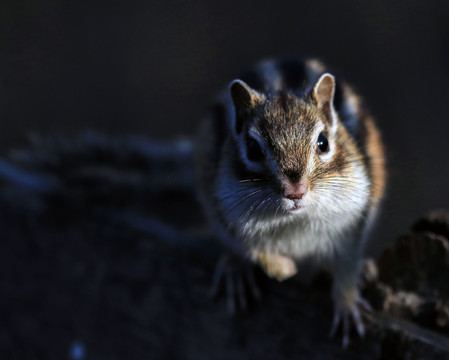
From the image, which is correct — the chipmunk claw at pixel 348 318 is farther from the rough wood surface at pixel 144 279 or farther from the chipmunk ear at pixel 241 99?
the chipmunk ear at pixel 241 99

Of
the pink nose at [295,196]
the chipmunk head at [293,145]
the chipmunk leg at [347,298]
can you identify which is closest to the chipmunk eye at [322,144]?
the chipmunk head at [293,145]

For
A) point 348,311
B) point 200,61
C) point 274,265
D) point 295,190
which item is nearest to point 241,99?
point 295,190

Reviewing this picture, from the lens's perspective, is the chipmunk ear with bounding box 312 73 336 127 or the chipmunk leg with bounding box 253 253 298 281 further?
the chipmunk leg with bounding box 253 253 298 281

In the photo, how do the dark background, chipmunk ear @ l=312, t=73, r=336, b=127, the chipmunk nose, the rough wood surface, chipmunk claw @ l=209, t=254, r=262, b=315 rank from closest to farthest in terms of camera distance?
the chipmunk nose → chipmunk ear @ l=312, t=73, r=336, b=127 → the rough wood surface → chipmunk claw @ l=209, t=254, r=262, b=315 → the dark background

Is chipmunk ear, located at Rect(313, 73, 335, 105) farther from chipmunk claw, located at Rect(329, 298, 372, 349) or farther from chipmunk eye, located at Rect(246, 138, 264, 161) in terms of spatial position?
chipmunk claw, located at Rect(329, 298, 372, 349)

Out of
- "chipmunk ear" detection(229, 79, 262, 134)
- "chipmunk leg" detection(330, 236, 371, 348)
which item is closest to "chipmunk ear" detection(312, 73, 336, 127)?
"chipmunk ear" detection(229, 79, 262, 134)

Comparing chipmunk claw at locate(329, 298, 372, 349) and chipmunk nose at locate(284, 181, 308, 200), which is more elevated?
chipmunk nose at locate(284, 181, 308, 200)

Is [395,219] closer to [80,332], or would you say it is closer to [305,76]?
[305,76]

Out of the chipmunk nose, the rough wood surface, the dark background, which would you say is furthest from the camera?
the dark background

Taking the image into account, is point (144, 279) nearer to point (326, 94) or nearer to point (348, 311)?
point (348, 311)
